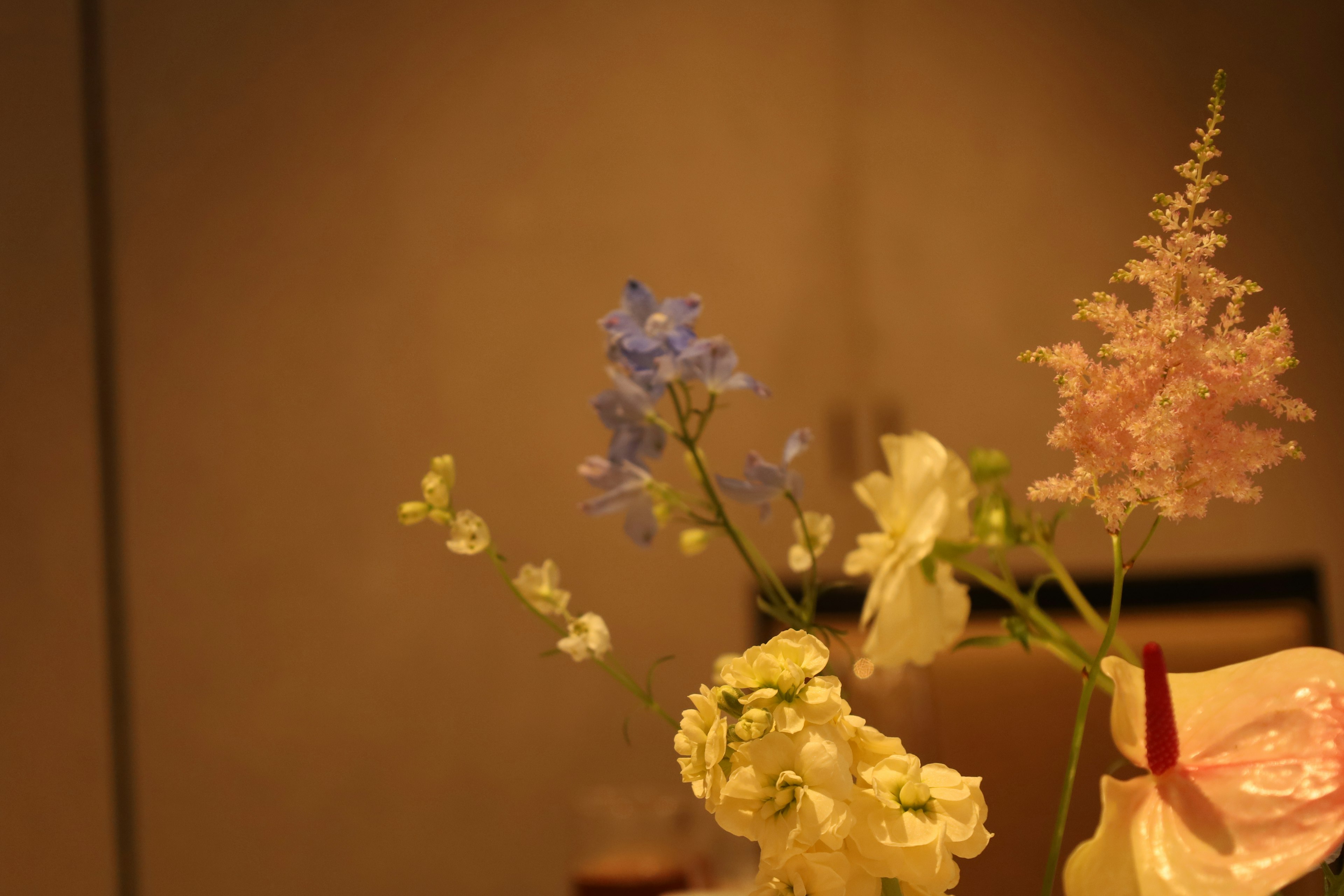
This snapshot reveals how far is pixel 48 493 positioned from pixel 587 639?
143 centimetres

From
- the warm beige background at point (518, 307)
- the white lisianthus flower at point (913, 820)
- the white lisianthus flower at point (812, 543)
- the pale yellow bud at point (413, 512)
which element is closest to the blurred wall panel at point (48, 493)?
the warm beige background at point (518, 307)

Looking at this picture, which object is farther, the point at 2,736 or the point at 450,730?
the point at 450,730

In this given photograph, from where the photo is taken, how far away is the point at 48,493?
1.58 m

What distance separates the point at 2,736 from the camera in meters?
1.53

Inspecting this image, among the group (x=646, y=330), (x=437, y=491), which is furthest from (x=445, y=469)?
(x=646, y=330)

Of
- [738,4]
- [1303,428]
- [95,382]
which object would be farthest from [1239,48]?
[95,382]

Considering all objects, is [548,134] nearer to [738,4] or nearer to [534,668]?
[738,4]

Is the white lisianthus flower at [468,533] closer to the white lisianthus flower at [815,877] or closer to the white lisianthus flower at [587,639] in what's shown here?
the white lisianthus flower at [587,639]

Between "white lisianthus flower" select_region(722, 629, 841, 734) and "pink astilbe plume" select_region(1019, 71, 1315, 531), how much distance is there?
0.09 meters

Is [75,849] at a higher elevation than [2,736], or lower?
lower

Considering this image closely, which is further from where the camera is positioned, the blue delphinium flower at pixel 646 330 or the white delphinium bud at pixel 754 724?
the blue delphinium flower at pixel 646 330

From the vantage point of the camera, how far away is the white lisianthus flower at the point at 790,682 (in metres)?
0.35

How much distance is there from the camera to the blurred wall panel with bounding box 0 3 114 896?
1541mm

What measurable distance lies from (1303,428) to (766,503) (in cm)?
167
